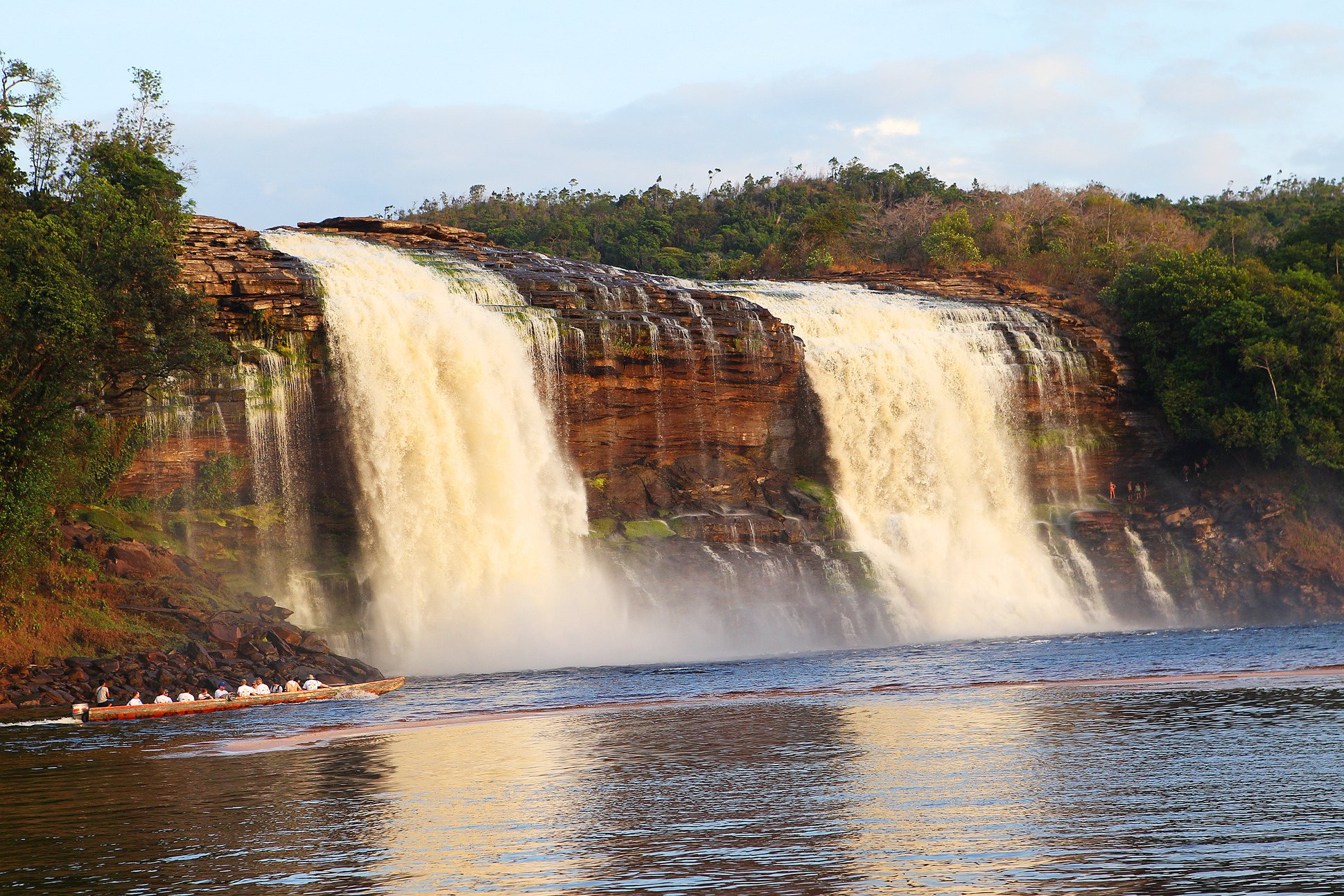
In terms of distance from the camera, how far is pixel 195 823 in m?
10.4

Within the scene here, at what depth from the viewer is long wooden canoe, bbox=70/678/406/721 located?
66.1 ft

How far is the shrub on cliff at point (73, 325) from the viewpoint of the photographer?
1045 inches

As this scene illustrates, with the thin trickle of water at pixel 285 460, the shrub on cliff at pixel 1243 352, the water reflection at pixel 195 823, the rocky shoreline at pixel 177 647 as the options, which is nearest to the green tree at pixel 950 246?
the shrub on cliff at pixel 1243 352

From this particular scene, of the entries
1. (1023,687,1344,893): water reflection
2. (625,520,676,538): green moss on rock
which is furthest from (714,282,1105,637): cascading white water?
(1023,687,1344,893): water reflection

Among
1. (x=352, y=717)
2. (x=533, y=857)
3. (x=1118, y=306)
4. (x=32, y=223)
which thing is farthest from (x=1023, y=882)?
(x=1118, y=306)

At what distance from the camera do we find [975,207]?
2800 inches

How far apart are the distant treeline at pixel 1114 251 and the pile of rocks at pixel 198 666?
36641 mm

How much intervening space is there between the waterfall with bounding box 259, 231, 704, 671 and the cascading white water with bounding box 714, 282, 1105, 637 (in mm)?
10906

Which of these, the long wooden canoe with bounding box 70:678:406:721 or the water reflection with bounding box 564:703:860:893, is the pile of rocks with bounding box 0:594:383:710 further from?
the water reflection with bounding box 564:703:860:893

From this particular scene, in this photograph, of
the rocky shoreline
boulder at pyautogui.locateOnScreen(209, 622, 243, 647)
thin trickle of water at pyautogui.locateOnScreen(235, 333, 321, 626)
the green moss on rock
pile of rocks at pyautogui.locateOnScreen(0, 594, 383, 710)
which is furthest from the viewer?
the green moss on rock

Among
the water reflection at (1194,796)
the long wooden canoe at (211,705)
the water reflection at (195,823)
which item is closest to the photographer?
the water reflection at (1194,796)

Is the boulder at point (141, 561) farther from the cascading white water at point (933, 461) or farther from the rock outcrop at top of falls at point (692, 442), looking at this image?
the cascading white water at point (933, 461)

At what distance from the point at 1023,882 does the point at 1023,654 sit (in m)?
23.0

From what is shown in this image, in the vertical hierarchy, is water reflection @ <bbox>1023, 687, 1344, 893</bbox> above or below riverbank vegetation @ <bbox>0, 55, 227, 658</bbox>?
below
